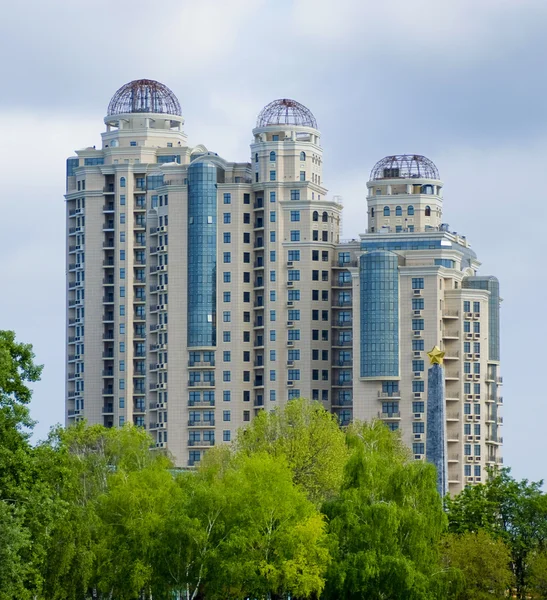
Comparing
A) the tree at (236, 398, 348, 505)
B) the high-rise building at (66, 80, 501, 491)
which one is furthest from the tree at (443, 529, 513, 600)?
the high-rise building at (66, 80, 501, 491)

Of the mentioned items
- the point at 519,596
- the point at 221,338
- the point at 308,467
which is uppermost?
the point at 221,338

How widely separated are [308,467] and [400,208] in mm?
65781

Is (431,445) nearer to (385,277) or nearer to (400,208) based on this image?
(385,277)

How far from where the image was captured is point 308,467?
129000 mm

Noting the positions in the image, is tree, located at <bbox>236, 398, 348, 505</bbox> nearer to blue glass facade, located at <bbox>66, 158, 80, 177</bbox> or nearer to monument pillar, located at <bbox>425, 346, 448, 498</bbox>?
monument pillar, located at <bbox>425, 346, 448, 498</bbox>

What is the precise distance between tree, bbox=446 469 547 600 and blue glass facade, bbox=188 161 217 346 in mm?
69516

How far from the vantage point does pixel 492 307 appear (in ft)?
619

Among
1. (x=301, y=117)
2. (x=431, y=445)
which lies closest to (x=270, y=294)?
(x=301, y=117)

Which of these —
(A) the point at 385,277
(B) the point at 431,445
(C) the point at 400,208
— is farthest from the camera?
(C) the point at 400,208

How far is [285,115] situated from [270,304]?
1910 centimetres

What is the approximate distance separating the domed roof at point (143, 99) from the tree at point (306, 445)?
60415 mm

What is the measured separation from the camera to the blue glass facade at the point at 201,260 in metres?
184

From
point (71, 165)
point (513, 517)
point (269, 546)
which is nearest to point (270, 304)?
point (71, 165)

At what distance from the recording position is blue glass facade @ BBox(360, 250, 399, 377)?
585 feet
